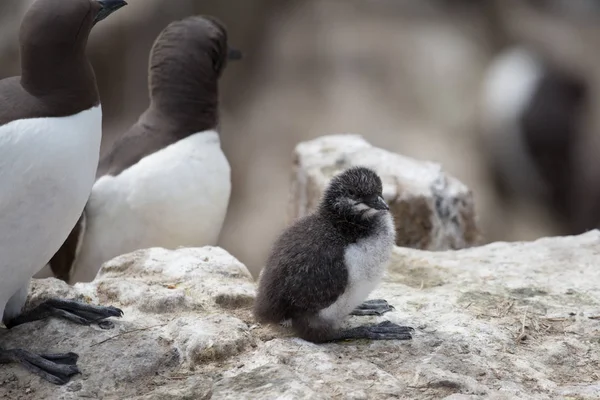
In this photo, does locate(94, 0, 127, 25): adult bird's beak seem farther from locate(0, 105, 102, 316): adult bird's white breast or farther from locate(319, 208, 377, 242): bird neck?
locate(319, 208, 377, 242): bird neck

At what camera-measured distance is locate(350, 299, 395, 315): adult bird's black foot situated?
150 inches

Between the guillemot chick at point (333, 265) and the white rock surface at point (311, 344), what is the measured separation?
87 mm

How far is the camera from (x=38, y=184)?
3291 mm

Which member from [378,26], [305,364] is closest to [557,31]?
[378,26]

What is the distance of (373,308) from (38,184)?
1.47m

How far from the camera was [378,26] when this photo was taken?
525 inches

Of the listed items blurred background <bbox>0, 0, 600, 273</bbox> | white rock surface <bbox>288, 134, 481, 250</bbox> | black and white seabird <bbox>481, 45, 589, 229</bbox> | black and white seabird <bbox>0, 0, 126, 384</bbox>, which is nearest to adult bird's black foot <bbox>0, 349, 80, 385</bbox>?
black and white seabird <bbox>0, 0, 126, 384</bbox>

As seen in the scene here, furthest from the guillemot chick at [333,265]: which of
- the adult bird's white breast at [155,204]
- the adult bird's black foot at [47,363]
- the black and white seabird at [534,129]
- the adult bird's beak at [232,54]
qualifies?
the black and white seabird at [534,129]

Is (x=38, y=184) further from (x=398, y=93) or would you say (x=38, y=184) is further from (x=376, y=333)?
(x=398, y=93)

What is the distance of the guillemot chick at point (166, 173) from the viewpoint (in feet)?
Result: 18.7

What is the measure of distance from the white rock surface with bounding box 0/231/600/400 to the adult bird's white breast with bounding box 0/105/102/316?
0.43 m

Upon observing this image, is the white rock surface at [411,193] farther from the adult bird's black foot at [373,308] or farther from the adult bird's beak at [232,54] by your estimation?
the adult bird's black foot at [373,308]

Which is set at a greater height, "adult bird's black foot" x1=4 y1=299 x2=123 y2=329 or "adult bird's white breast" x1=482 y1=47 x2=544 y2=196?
"adult bird's white breast" x1=482 y1=47 x2=544 y2=196

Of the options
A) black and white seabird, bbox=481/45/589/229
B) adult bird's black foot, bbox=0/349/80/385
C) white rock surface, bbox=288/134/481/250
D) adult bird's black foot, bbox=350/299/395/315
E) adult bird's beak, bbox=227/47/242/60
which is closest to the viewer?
adult bird's black foot, bbox=0/349/80/385
